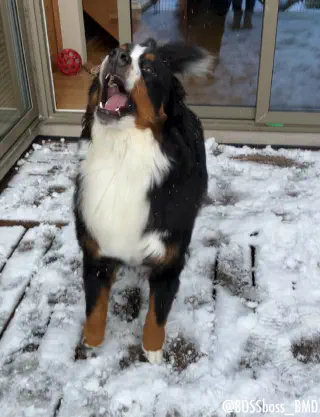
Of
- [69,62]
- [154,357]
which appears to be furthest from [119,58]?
[69,62]

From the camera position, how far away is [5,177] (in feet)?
10.6

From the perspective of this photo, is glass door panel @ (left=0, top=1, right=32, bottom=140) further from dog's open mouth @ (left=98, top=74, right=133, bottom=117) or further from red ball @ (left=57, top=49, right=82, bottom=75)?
dog's open mouth @ (left=98, top=74, right=133, bottom=117)

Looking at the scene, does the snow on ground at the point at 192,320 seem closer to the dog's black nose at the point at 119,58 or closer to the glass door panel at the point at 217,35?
the dog's black nose at the point at 119,58

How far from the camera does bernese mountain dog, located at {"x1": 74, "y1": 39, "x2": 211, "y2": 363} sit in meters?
1.56

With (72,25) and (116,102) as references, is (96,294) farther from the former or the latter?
(72,25)

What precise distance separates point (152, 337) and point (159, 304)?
150 millimetres

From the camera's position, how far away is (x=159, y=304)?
185cm

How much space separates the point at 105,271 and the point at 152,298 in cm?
22

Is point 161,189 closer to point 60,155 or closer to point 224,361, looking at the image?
point 224,361

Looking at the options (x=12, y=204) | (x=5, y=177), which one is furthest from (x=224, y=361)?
(x=5, y=177)

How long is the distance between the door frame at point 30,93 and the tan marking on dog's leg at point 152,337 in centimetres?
178

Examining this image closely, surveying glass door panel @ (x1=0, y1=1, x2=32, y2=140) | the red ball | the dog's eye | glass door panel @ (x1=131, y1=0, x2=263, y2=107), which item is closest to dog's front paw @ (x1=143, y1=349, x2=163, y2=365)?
the dog's eye

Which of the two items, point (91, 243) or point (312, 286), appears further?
point (312, 286)

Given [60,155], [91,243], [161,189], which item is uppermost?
[161,189]
